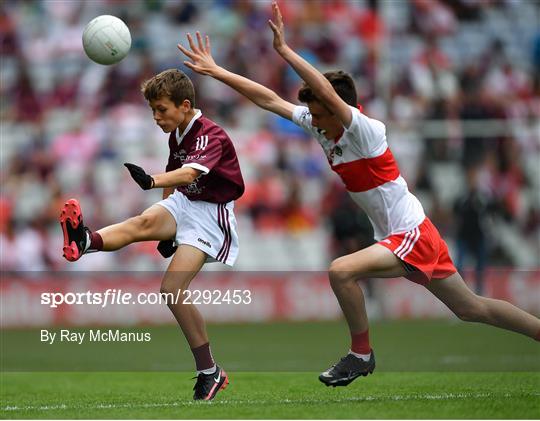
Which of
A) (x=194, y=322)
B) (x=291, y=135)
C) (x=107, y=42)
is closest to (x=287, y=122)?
(x=291, y=135)

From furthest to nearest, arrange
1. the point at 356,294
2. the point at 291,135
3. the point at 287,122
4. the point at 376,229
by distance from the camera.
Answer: the point at 287,122 < the point at 291,135 < the point at 376,229 < the point at 356,294

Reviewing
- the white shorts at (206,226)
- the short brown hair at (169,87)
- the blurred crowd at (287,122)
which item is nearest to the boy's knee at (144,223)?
the white shorts at (206,226)

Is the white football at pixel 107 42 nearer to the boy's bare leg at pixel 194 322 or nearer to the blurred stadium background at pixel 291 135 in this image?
the boy's bare leg at pixel 194 322

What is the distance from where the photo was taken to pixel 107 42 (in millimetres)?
9375

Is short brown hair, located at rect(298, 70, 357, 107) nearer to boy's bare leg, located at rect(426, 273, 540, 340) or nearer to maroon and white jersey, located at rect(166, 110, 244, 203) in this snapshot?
maroon and white jersey, located at rect(166, 110, 244, 203)

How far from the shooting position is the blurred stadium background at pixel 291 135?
18.4m

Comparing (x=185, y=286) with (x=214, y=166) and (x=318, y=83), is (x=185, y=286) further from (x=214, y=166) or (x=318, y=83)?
(x=318, y=83)

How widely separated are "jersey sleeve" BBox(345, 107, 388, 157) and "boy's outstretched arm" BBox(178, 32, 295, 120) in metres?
0.89

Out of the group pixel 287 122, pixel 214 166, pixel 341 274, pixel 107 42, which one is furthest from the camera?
pixel 287 122

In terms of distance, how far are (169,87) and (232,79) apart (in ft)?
1.61

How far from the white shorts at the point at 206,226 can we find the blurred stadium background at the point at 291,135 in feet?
27.9

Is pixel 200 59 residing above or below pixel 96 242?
above

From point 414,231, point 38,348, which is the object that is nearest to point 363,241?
point 38,348

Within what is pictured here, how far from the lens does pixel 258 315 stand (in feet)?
59.1
